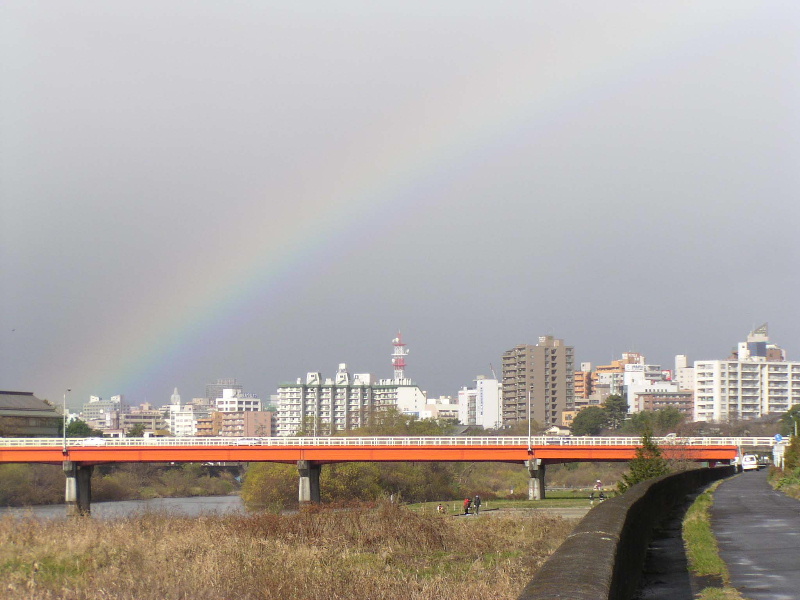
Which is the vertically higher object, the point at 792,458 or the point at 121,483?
the point at 792,458

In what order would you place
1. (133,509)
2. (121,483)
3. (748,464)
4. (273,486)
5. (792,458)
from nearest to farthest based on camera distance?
(133,509), (792,458), (748,464), (273,486), (121,483)

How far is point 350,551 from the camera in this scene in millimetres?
28688

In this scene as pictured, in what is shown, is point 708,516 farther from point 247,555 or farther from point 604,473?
point 604,473

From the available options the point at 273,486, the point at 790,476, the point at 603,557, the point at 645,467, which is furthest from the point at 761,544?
the point at 273,486

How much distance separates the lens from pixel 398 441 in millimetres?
105062

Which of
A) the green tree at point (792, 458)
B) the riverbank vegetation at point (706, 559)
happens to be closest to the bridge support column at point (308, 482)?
the green tree at point (792, 458)

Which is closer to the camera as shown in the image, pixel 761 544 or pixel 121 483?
pixel 761 544

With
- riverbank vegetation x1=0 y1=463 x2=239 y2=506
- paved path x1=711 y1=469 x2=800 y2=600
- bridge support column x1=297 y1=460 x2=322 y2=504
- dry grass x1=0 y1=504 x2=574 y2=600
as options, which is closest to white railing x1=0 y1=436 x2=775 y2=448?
bridge support column x1=297 y1=460 x2=322 y2=504

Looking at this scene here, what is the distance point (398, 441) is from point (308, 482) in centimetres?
1272

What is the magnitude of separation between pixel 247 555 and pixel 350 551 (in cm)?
396

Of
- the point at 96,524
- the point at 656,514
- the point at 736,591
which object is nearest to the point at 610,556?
the point at 736,591

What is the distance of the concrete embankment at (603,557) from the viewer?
928 centimetres

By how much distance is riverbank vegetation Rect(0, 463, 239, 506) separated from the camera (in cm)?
11031

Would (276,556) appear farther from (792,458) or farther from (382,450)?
(382,450)
